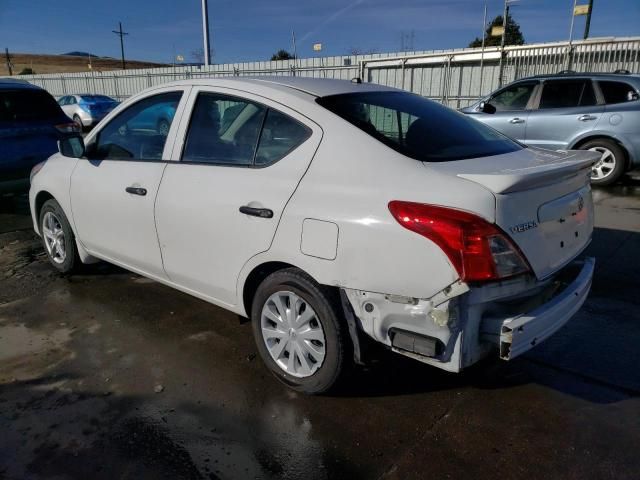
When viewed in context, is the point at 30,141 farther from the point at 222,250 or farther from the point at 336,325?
the point at 336,325

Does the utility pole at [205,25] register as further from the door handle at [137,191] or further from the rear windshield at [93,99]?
the door handle at [137,191]

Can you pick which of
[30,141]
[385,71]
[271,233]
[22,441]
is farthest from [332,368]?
[385,71]

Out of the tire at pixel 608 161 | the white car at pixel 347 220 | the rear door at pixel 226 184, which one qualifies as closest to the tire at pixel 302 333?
the white car at pixel 347 220

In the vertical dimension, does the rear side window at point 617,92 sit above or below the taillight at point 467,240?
above

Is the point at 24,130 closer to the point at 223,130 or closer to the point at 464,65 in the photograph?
the point at 223,130

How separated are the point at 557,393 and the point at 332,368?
1.29 meters

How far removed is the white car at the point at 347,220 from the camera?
2.21 metres

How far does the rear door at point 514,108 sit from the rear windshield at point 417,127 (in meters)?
5.92

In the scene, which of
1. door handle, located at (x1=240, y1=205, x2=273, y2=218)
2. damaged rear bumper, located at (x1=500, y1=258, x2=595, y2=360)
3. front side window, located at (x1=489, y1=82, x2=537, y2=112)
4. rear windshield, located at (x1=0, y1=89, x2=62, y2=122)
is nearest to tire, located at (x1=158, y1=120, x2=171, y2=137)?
door handle, located at (x1=240, y1=205, x2=273, y2=218)

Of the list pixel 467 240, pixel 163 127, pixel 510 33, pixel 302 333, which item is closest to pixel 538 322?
pixel 467 240

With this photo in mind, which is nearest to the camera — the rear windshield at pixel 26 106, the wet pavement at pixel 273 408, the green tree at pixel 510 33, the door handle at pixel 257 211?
the wet pavement at pixel 273 408

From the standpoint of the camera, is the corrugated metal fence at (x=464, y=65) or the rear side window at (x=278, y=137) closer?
the rear side window at (x=278, y=137)

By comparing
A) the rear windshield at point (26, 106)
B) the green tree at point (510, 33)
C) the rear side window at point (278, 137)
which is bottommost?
the rear side window at point (278, 137)

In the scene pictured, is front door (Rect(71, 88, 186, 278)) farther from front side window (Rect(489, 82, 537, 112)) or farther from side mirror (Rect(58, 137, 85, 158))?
front side window (Rect(489, 82, 537, 112))
